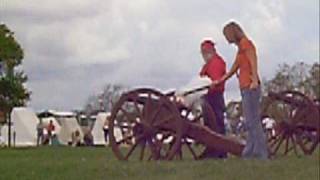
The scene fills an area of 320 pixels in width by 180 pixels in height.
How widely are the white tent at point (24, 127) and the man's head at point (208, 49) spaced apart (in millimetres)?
23520

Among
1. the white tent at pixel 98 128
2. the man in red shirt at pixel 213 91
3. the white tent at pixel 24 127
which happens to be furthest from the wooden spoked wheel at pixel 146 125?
the white tent at pixel 98 128

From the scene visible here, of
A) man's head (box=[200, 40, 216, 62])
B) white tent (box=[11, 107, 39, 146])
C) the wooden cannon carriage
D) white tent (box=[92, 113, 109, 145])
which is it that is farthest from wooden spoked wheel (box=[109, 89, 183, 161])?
white tent (box=[92, 113, 109, 145])

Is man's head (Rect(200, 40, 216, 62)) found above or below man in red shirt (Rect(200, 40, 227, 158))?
above

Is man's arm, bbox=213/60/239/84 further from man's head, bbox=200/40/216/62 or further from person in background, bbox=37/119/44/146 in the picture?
person in background, bbox=37/119/44/146

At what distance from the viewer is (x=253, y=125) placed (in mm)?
12820

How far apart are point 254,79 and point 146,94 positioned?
5.23 feet

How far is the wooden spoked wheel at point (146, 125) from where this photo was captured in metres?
13.2

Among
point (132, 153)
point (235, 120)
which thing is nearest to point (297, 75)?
point (235, 120)

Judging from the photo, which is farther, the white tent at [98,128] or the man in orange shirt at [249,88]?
the white tent at [98,128]

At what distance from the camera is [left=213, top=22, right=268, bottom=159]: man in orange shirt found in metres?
12.8

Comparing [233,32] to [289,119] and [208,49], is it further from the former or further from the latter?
[289,119]

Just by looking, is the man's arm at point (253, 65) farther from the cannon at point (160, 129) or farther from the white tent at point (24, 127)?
the white tent at point (24, 127)

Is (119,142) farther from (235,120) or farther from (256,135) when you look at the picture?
(235,120)

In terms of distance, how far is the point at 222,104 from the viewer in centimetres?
1404
